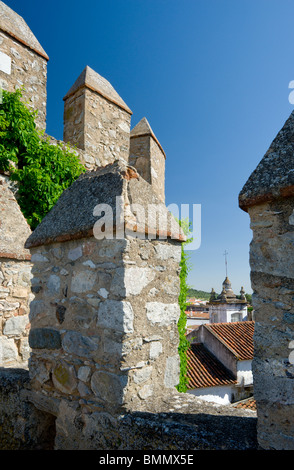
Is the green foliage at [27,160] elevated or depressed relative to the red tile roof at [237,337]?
elevated

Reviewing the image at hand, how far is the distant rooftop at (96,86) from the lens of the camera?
6.06 m

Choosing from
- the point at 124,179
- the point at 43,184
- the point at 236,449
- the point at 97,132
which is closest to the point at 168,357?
the point at 236,449

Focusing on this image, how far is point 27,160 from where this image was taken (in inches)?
193

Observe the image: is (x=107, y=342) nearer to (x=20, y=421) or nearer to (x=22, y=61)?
(x=20, y=421)

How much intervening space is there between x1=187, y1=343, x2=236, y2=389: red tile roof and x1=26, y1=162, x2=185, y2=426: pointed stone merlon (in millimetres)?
12098

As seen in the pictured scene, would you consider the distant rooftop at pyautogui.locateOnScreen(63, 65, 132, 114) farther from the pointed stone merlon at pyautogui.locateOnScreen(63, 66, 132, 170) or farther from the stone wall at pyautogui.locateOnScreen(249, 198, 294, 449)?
the stone wall at pyautogui.locateOnScreen(249, 198, 294, 449)

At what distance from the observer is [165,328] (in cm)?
227

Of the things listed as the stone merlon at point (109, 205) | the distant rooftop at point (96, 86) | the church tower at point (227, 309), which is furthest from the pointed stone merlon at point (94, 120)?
the church tower at point (227, 309)

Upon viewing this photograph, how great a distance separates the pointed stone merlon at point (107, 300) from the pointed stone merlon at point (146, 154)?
4.80 m

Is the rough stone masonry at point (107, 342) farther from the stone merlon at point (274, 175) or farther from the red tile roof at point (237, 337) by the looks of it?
the red tile roof at point (237, 337)

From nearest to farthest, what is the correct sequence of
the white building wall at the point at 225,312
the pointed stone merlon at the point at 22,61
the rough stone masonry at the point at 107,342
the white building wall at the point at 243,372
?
1. the rough stone masonry at the point at 107,342
2. the pointed stone merlon at the point at 22,61
3. the white building wall at the point at 243,372
4. the white building wall at the point at 225,312

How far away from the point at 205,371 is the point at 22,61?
575 inches

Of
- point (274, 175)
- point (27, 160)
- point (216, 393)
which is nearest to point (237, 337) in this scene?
point (216, 393)

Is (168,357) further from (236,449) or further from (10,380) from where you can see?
(10,380)
